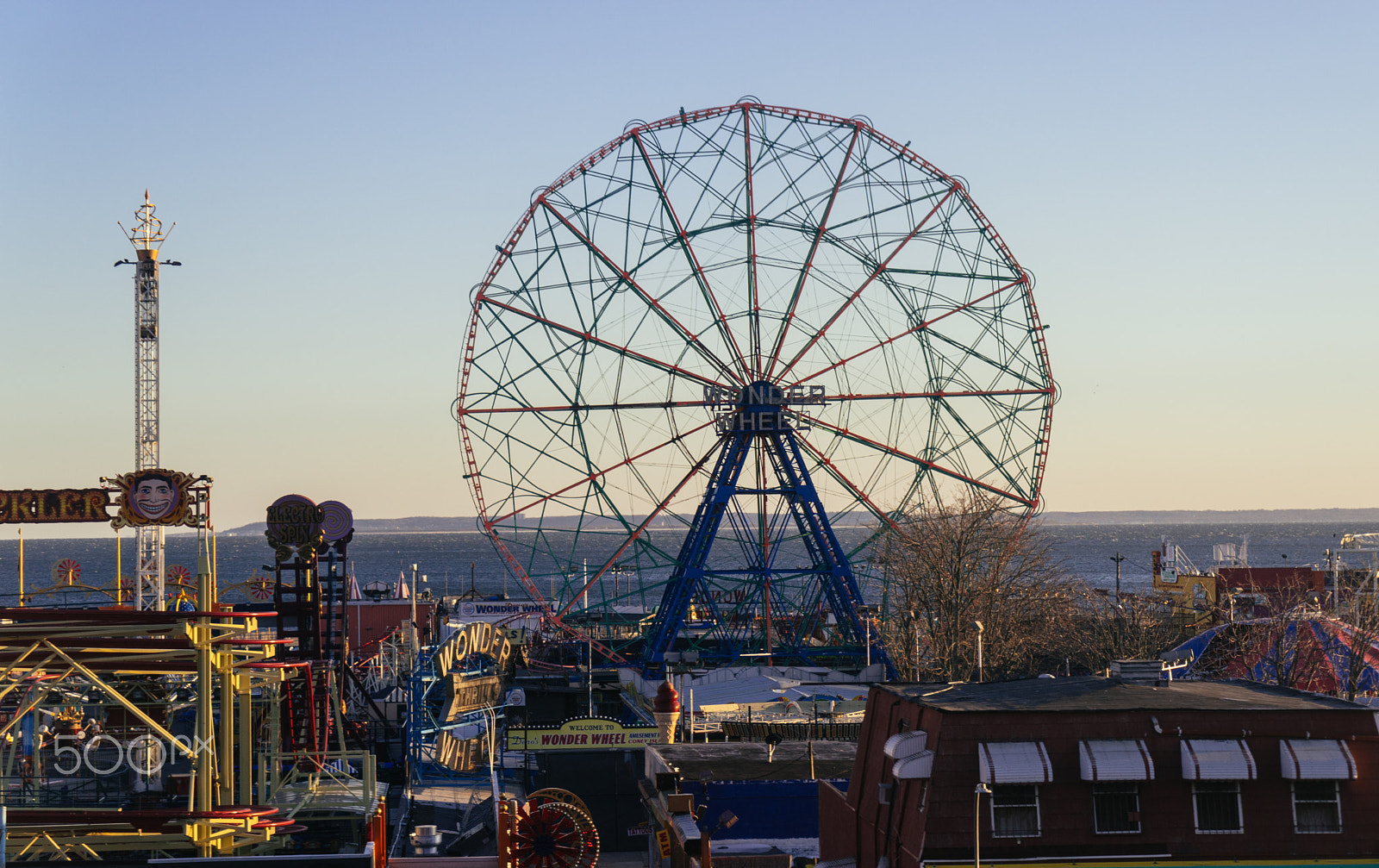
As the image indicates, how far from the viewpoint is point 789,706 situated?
153ft

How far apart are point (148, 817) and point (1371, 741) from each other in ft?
67.6

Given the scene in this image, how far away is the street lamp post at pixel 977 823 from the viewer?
2159 cm

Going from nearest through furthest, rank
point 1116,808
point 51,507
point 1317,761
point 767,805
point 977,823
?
1. point 977,823
2. point 1116,808
3. point 1317,761
4. point 767,805
5. point 51,507

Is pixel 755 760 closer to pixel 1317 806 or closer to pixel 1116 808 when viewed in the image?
pixel 1116 808

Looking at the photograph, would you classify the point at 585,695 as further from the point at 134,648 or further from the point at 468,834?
the point at 134,648

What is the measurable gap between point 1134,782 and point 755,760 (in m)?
13.6

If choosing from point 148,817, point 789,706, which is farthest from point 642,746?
point 148,817

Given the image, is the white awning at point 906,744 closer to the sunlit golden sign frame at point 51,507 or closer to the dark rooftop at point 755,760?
the dark rooftop at point 755,760

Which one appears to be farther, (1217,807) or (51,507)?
(51,507)

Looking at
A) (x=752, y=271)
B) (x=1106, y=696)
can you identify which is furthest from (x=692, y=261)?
(x=1106, y=696)

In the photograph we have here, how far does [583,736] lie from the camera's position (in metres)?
43.1

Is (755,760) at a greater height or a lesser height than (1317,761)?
lesser

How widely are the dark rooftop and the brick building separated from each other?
8.83m

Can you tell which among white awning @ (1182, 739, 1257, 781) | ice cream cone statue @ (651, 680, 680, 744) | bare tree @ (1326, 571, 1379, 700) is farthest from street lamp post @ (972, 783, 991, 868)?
bare tree @ (1326, 571, 1379, 700)
